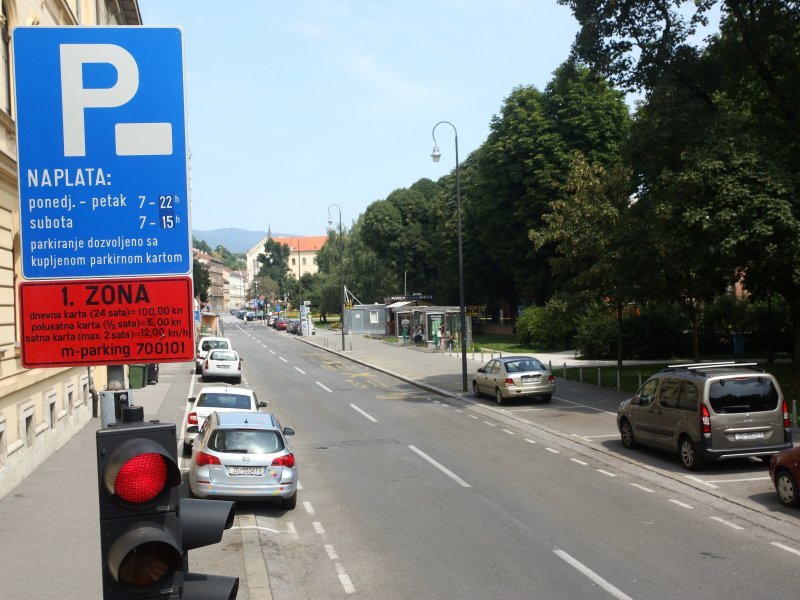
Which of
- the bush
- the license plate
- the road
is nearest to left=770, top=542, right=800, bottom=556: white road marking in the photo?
the road

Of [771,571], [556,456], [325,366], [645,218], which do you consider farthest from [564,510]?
[325,366]

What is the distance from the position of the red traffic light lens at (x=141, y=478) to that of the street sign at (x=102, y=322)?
2.84 feet

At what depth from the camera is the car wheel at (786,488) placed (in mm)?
12188

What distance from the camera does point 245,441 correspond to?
13289mm

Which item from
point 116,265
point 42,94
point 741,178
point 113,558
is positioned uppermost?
point 741,178

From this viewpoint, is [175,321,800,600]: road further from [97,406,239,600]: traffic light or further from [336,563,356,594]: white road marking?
[97,406,239,600]: traffic light

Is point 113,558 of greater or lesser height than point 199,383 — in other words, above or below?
above

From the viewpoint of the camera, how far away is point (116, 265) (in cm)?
412

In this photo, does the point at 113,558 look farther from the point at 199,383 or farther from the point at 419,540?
the point at 199,383

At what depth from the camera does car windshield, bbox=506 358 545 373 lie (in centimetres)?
2681

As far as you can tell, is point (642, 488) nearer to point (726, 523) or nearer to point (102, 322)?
point (726, 523)

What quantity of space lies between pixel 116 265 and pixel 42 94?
2.95 feet

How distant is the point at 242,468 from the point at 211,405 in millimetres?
7652

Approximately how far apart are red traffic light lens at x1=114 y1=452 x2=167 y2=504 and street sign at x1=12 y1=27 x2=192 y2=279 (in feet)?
3.97
